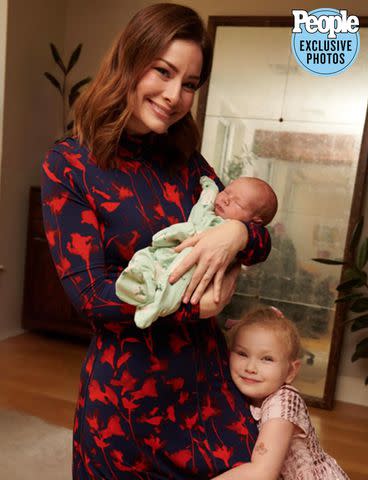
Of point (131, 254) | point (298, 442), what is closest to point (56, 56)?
point (131, 254)

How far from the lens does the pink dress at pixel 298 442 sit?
119cm

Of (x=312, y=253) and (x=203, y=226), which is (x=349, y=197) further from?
(x=203, y=226)

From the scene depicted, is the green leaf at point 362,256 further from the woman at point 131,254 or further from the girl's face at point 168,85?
the girl's face at point 168,85

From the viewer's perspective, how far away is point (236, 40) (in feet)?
12.3

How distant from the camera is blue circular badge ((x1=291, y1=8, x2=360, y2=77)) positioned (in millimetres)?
3514

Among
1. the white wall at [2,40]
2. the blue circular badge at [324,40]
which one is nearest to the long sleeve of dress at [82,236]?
the blue circular badge at [324,40]

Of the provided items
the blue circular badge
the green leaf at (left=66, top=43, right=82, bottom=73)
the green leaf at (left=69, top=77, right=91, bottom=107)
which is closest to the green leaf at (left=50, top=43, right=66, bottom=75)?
the green leaf at (left=66, top=43, right=82, bottom=73)

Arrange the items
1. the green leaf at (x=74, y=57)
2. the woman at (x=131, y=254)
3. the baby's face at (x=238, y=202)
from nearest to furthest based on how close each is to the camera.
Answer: the woman at (x=131, y=254), the baby's face at (x=238, y=202), the green leaf at (x=74, y=57)

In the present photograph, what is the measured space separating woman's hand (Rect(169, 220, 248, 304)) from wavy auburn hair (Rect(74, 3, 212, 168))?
27cm

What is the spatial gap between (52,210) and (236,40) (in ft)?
9.93

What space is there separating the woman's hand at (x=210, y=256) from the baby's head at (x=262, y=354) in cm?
22

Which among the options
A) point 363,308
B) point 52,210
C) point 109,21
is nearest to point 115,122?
point 52,210

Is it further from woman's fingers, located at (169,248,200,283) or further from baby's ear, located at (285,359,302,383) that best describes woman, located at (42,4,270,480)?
baby's ear, located at (285,359,302,383)

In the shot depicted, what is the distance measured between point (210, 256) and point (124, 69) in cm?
45
